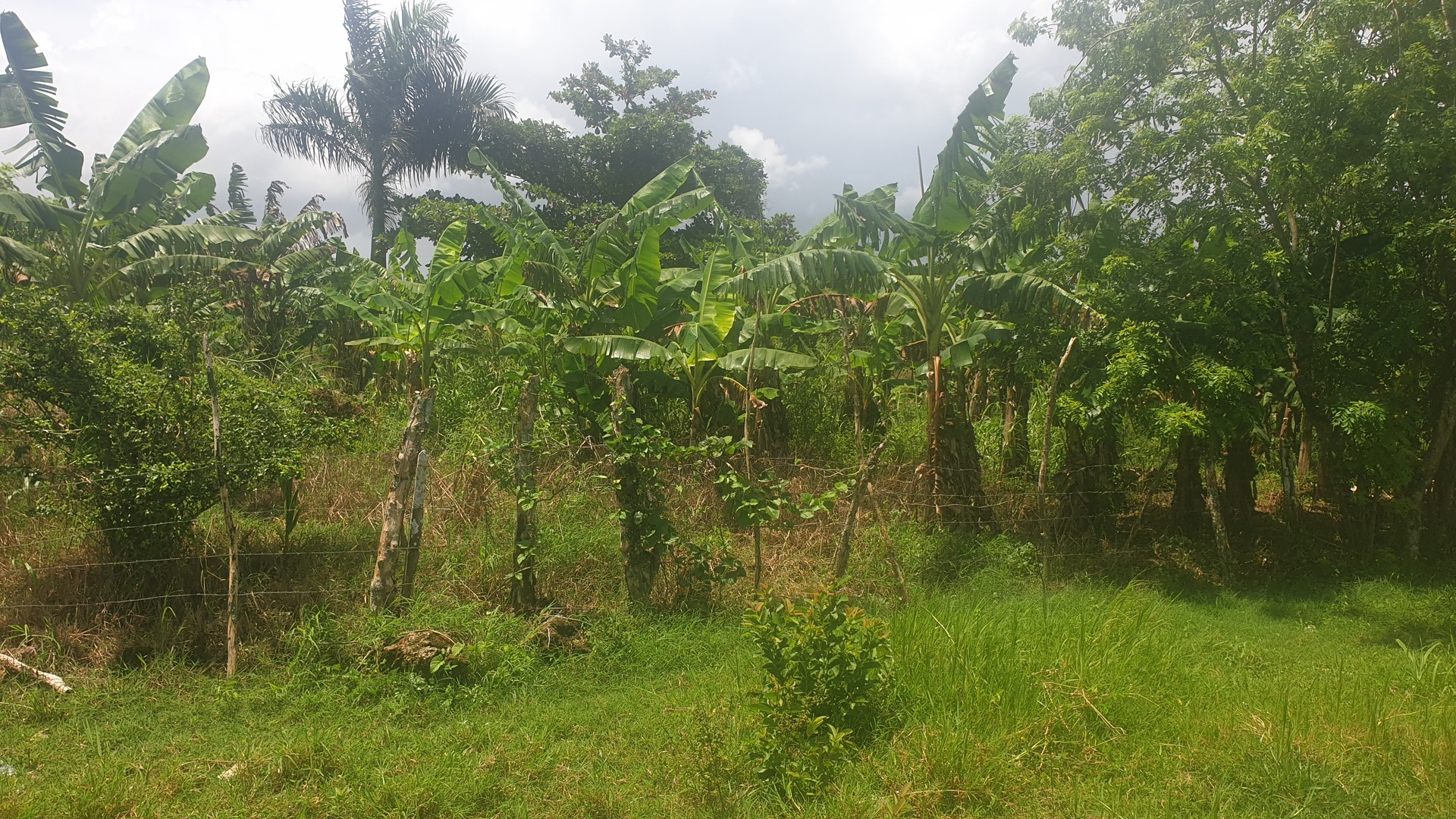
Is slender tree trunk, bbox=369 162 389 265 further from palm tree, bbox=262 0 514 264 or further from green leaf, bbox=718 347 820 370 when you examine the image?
green leaf, bbox=718 347 820 370

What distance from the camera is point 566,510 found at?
6.69 meters

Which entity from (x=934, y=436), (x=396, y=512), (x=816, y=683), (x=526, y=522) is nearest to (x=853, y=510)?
(x=816, y=683)

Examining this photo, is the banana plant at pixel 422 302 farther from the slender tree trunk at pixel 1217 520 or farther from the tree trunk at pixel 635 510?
the slender tree trunk at pixel 1217 520

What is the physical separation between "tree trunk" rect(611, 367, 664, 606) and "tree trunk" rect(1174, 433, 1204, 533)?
557 centimetres

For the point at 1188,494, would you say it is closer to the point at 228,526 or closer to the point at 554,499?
the point at 554,499

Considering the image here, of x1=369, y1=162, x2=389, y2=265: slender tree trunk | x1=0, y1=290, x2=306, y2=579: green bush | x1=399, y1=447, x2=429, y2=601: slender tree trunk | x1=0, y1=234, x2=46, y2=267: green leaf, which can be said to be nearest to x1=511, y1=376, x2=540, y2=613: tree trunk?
x1=399, y1=447, x2=429, y2=601: slender tree trunk

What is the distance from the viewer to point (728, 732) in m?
4.03

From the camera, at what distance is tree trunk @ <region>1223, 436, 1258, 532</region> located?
26.4 feet

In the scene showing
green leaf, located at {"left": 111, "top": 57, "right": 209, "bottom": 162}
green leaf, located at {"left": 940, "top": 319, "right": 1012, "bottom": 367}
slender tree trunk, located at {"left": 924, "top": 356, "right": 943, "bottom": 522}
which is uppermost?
green leaf, located at {"left": 111, "top": 57, "right": 209, "bottom": 162}

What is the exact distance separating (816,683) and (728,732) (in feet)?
1.75

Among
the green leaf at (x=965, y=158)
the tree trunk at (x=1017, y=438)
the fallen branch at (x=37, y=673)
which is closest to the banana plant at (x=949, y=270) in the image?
the green leaf at (x=965, y=158)

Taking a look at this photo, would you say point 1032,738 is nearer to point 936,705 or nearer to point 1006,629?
point 936,705

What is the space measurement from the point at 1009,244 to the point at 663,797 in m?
6.22

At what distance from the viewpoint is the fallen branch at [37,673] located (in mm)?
4637
